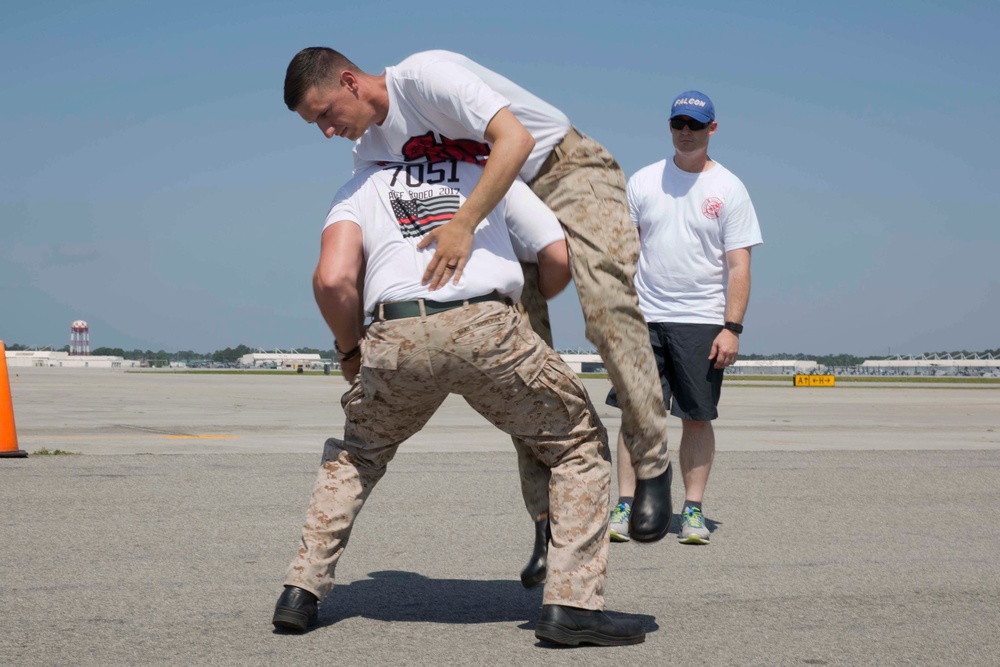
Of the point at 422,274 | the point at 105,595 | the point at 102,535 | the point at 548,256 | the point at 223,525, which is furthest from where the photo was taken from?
the point at 223,525

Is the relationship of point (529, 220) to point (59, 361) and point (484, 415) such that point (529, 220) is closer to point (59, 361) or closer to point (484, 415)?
point (484, 415)

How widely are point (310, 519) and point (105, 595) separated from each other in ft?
3.00

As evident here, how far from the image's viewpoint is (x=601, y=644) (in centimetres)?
309

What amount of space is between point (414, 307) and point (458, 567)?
1753mm

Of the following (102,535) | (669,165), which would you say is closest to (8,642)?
(102,535)

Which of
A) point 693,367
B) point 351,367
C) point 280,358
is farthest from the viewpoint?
point 280,358

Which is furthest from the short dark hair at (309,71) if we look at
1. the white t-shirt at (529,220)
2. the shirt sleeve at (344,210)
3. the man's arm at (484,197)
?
the white t-shirt at (529,220)

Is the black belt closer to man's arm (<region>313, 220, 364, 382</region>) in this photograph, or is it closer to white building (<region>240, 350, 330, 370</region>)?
man's arm (<region>313, 220, 364, 382</region>)

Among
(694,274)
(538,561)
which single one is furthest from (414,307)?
(694,274)

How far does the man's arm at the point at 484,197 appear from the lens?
288cm

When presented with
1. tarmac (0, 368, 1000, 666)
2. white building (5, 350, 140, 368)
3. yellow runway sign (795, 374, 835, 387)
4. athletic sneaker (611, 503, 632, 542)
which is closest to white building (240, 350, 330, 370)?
white building (5, 350, 140, 368)

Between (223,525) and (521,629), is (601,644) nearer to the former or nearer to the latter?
(521,629)

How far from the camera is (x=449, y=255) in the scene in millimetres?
2893

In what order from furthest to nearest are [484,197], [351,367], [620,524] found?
[620,524], [351,367], [484,197]
